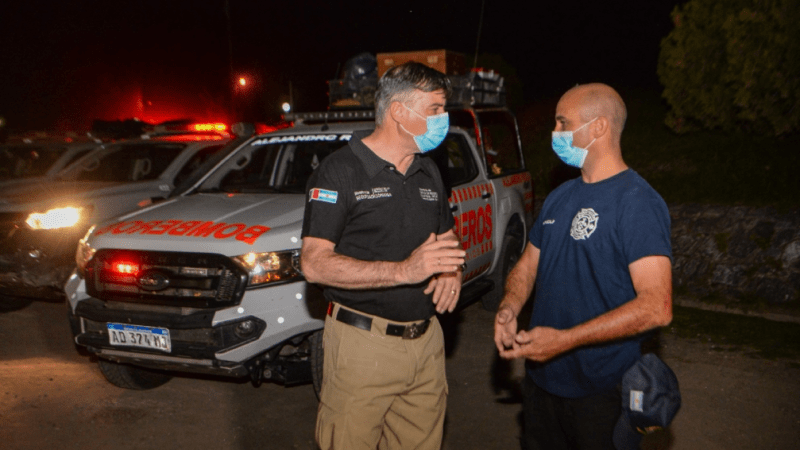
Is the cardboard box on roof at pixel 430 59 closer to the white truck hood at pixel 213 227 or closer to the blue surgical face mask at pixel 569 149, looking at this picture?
the white truck hood at pixel 213 227

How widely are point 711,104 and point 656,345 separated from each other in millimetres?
4471

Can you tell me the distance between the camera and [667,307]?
200 cm

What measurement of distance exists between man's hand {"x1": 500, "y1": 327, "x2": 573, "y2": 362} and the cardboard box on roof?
15.4 ft

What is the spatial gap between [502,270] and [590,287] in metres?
4.07

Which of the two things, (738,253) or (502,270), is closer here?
(502,270)

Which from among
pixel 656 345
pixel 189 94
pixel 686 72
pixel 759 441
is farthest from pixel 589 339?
pixel 189 94

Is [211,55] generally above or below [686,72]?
above

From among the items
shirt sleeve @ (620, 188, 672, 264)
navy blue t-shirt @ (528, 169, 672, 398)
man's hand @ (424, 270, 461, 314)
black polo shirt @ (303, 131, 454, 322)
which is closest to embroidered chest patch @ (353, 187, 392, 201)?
black polo shirt @ (303, 131, 454, 322)

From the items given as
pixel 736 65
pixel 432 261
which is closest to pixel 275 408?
pixel 432 261

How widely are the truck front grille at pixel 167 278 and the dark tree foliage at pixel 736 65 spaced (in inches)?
276

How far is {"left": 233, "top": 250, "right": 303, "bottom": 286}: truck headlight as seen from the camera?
3729 millimetres

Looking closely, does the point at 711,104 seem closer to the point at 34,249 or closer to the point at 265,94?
the point at 34,249

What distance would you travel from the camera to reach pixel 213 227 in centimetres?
397

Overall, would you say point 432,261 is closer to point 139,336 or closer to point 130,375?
point 139,336
